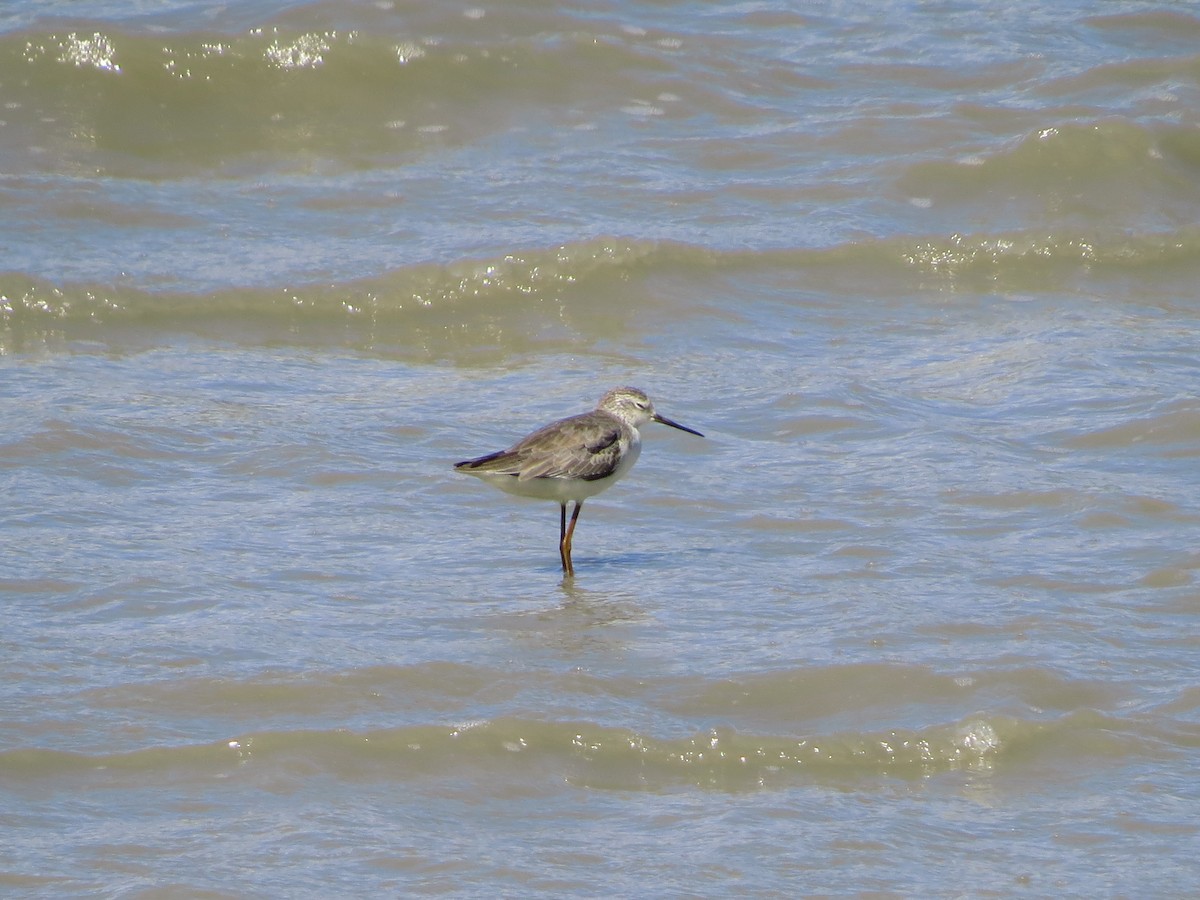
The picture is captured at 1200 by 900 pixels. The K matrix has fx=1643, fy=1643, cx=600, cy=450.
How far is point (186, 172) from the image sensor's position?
38.4ft

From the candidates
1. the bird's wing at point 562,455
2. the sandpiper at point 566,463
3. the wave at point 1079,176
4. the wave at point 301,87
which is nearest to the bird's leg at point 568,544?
the sandpiper at point 566,463

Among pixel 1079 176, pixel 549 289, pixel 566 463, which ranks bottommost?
pixel 566 463

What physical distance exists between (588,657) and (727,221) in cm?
576

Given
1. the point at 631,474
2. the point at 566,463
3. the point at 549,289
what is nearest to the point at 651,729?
the point at 566,463

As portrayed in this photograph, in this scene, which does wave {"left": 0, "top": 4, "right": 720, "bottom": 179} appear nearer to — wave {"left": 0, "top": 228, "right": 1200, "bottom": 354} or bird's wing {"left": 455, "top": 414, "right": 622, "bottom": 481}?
wave {"left": 0, "top": 228, "right": 1200, "bottom": 354}

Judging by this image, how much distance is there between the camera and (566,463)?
6773 millimetres

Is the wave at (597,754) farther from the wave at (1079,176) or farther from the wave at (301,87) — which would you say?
the wave at (301,87)

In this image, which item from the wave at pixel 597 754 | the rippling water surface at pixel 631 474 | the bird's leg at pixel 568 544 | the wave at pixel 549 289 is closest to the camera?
the rippling water surface at pixel 631 474

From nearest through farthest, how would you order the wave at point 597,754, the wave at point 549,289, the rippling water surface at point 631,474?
the rippling water surface at point 631,474
the wave at point 597,754
the wave at point 549,289

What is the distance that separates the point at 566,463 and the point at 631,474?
108 centimetres

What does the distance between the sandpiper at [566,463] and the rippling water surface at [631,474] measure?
0.90 ft

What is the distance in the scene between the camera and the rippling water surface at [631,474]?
476cm

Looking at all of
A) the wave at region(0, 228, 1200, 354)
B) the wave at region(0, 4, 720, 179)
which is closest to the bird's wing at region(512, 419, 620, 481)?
the wave at region(0, 228, 1200, 354)

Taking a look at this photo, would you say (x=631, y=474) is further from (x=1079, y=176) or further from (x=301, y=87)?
(x=301, y=87)
